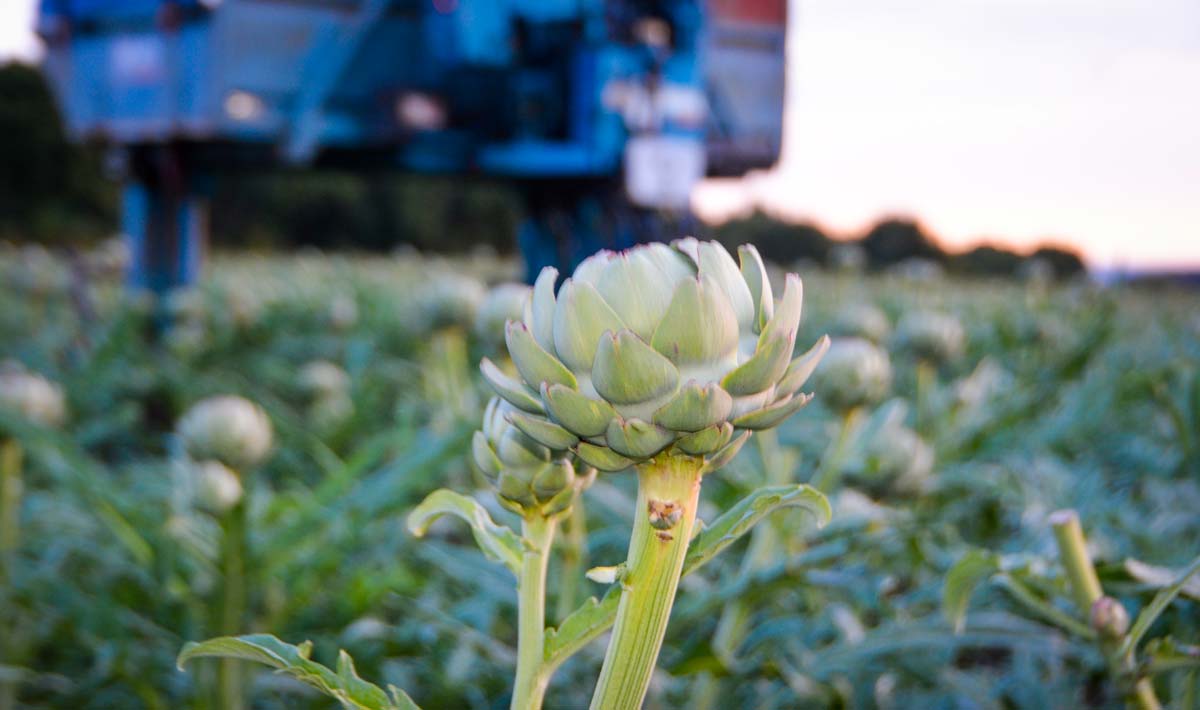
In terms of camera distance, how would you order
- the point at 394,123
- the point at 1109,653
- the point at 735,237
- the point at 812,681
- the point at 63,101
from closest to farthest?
the point at 1109,653, the point at 812,681, the point at 394,123, the point at 63,101, the point at 735,237

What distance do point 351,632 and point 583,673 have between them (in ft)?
0.69

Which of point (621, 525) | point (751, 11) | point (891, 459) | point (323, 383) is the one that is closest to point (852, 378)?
point (891, 459)

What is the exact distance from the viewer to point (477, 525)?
38 centimetres

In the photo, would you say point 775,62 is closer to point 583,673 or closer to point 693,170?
point 693,170

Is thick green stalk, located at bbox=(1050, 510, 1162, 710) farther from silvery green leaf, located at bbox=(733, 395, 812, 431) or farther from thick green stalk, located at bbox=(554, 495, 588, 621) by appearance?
thick green stalk, located at bbox=(554, 495, 588, 621)

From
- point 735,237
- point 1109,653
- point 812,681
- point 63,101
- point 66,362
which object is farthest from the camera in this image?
point 735,237

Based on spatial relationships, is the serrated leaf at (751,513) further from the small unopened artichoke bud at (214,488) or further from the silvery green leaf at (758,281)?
the small unopened artichoke bud at (214,488)

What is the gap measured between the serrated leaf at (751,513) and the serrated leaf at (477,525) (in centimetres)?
7

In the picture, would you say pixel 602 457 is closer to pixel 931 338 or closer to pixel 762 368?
pixel 762 368

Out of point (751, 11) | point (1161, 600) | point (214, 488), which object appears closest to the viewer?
point (1161, 600)

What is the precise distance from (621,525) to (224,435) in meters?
0.36

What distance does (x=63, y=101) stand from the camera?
3105 mm

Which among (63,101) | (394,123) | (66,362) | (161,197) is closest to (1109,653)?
(66,362)

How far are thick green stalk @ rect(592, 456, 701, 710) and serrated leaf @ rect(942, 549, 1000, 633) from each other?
0.22m
